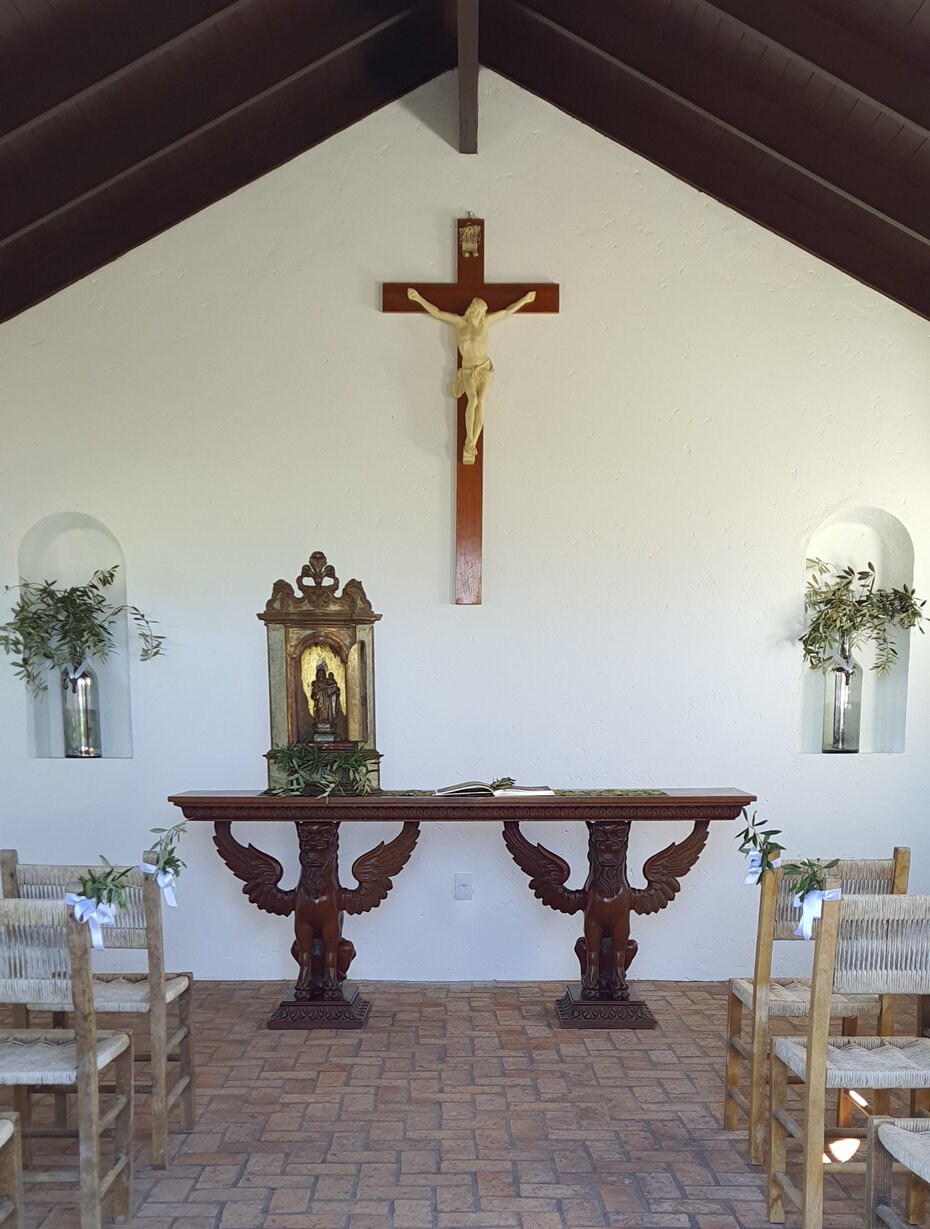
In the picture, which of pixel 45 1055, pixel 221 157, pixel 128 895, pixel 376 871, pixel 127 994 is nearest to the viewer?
pixel 45 1055

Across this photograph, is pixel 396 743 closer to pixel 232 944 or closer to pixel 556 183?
pixel 232 944

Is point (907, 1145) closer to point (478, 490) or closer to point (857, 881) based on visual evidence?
point (857, 881)

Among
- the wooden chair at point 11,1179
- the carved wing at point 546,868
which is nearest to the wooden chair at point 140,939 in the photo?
the wooden chair at point 11,1179

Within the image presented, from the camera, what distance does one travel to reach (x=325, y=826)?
14.5 ft

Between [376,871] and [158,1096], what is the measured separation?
60.2 inches

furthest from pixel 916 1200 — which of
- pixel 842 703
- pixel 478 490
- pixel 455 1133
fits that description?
pixel 478 490

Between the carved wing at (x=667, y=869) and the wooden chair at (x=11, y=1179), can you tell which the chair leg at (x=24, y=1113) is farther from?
the carved wing at (x=667, y=869)

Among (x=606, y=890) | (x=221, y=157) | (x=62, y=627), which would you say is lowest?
(x=606, y=890)

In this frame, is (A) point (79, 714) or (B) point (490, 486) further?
(A) point (79, 714)

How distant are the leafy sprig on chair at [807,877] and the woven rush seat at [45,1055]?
1.96m

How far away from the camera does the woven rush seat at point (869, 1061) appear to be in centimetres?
265

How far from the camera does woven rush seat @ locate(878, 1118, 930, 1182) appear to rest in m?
2.14

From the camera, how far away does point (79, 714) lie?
5203mm

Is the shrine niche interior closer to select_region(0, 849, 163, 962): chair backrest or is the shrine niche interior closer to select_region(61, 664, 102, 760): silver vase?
select_region(61, 664, 102, 760): silver vase
